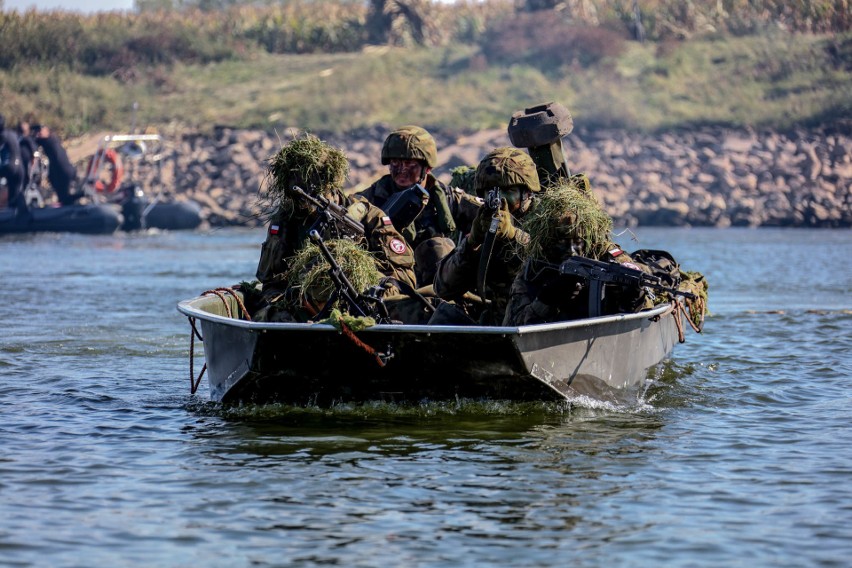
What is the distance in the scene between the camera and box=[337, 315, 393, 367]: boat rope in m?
8.80

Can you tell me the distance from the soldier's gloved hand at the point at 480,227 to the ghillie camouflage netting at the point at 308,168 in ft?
4.27

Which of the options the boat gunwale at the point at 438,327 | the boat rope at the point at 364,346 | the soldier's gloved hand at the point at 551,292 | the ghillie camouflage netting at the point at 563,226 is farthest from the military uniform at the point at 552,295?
the boat rope at the point at 364,346

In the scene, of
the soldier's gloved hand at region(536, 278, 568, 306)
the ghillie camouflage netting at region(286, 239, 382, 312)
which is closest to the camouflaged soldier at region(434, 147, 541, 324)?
the soldier's gloved hand at region(536, 278, 568, 306)

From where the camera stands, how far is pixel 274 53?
55062mm

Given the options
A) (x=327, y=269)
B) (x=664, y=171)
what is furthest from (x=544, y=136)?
(x=664, y=171)

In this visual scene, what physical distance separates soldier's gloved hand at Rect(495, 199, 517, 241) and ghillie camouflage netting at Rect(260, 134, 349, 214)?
56.3 inches

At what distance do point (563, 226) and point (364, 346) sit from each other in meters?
1.68

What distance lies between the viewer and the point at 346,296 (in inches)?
369

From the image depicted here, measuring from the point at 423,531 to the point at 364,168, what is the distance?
34.9 m

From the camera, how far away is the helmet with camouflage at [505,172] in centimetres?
1010

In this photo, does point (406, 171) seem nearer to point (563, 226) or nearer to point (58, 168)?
point (563, 226)

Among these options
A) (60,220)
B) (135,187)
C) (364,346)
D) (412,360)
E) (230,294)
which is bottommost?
(60,220)

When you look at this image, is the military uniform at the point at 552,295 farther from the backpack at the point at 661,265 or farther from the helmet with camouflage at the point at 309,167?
the helmet with camouflage at the point at 309,167

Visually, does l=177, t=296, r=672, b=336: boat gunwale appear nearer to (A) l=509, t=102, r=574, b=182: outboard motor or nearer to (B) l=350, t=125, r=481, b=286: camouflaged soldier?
(B) l=350, t=125, r=481, b=286: camouflaged soldier
